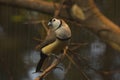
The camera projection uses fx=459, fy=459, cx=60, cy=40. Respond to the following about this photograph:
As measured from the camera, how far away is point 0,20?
1.90 meters

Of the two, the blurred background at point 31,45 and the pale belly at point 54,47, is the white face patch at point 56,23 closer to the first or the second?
the pale belly at point 54,47

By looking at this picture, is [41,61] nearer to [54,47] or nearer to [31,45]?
[54,47]

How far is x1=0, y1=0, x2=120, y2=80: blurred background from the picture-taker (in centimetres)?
172

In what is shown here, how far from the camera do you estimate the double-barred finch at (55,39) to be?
1.18 meters

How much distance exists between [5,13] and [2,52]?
171mm

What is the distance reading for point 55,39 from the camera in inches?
48.0

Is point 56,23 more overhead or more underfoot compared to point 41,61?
more overhead

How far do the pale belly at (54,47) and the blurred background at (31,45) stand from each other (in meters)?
0.42

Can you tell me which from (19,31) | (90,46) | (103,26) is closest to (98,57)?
(90,46)

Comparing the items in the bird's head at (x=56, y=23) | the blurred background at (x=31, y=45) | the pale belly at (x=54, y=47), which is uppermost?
the bird's head at (x=56, y=23)

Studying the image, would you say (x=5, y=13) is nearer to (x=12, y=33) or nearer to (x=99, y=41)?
(x=12, y=33)

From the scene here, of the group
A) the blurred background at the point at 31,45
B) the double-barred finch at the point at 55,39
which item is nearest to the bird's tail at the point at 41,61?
the double-barred finch at the point at 55,39

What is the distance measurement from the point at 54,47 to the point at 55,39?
0.07 ft

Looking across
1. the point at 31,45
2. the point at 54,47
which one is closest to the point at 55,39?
the point at 54,47
